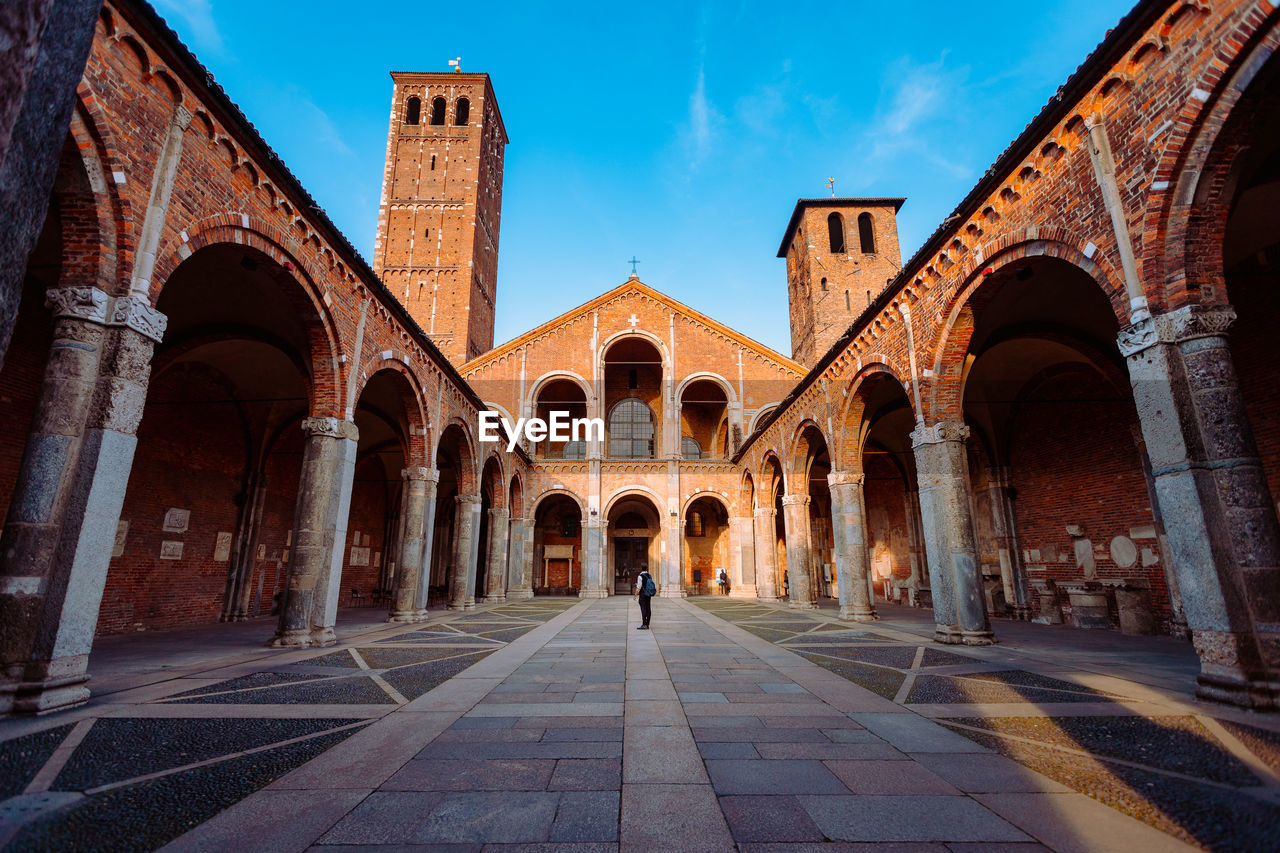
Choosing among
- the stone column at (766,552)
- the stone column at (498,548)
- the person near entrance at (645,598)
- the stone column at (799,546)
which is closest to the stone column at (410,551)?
the person near entrance at (645,598)

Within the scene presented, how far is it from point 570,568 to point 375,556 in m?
10.0

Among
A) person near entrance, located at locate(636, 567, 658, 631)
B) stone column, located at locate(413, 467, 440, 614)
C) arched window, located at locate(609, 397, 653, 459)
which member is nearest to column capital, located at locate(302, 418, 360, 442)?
stone column, located at locate(413, 467, 440, 614)

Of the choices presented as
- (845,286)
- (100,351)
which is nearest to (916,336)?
(100,351)

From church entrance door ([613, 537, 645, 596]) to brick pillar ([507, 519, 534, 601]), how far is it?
5.84m

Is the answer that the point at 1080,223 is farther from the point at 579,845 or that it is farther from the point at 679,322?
the point at 679,322

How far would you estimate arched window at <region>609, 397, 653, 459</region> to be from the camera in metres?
27.6

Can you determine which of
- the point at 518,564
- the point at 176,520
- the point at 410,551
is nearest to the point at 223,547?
the point at 176,520

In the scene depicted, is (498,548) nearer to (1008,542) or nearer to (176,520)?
(176,520)

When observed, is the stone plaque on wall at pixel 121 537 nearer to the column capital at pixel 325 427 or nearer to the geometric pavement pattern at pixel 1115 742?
the column capital at pixel 325 427

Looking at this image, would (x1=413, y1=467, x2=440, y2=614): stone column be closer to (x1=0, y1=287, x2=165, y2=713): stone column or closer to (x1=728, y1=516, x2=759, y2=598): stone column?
(x1=0, y1=287, x2=165, y2=713): stone column

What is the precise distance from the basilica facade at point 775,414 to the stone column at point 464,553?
0.10 m

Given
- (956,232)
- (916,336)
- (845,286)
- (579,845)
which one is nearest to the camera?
(579,845)

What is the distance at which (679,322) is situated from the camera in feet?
87.0

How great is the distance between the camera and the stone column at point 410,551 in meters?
11.9
